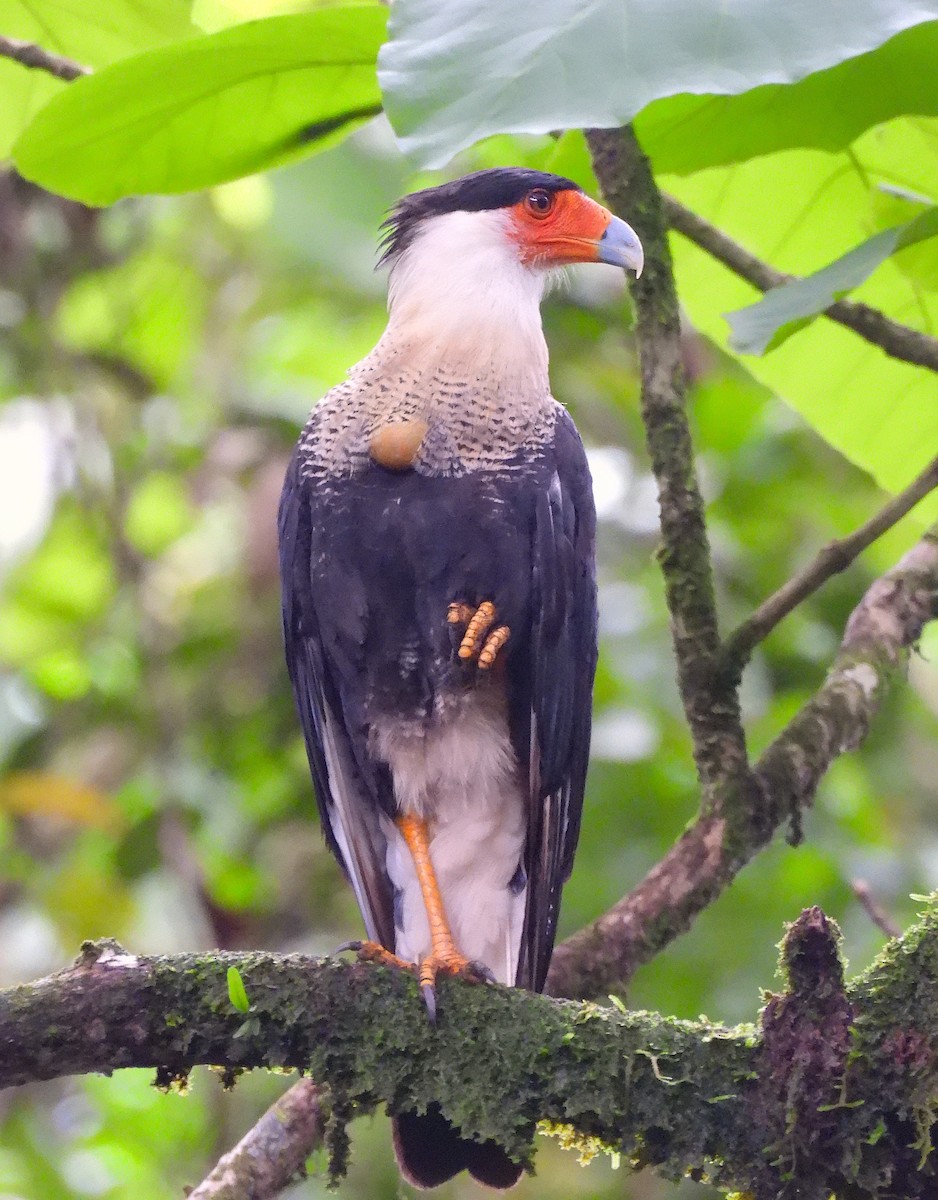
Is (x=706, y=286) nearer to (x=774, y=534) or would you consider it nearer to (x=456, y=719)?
(x=456, y=719)

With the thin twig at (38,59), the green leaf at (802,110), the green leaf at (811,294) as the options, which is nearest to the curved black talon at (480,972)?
the green leaf at (811,294)

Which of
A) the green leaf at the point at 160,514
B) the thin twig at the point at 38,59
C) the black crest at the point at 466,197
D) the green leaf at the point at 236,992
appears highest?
the green leaf at the point at 160,514

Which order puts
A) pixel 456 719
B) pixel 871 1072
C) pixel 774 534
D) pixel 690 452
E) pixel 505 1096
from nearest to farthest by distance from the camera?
pixel 871 1072
pixel 505 1096
pixel 690 452
pixel 456 719
pixel 774 534

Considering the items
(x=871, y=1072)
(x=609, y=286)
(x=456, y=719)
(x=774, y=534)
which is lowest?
(x=871, y=1072)

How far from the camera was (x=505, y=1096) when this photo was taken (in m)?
2.11

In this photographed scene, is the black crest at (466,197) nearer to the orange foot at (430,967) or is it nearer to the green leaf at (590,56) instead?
the green leaf at (590,56)

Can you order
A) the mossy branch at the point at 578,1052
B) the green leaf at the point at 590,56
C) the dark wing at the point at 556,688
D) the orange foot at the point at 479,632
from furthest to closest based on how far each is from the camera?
the dark wing at the point at 556,688 < the orange foot at the point at 479,632 < the mossy branch at the point at 578,1052 < the green leaf at the point at 590,56

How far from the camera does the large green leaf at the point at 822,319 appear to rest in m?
3.13

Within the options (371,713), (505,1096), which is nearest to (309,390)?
(371,713)

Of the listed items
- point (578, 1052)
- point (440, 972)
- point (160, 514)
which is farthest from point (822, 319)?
point (160, 514)

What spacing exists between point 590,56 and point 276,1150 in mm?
1897

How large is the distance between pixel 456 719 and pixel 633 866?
167 centimetres

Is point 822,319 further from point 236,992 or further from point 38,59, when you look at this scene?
point 236,992

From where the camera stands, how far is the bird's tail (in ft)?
8.54
